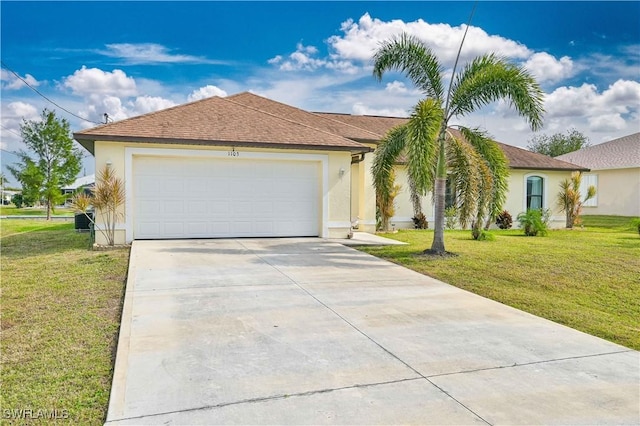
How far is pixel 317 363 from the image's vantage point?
4434 millimetres

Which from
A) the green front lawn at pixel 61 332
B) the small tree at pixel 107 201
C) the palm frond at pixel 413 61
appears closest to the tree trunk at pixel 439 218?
the palm frond at pixel 413 61

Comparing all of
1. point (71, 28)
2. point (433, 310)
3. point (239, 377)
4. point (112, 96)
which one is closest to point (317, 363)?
point (239, 377)

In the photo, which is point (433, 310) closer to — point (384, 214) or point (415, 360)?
point (415, 360)

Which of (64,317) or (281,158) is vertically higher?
(281,158)

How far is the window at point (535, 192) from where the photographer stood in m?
22.2

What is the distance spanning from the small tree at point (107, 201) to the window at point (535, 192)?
60.6 ft

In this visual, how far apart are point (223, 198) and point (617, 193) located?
26.2m

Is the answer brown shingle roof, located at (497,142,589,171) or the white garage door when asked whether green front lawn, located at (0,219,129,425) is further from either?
brown shingle roof, located at (497,142,589,171)

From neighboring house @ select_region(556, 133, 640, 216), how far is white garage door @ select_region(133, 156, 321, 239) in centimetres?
2313

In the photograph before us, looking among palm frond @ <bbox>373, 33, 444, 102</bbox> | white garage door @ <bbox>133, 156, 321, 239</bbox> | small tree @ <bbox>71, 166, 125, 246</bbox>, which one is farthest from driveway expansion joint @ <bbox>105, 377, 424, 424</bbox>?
white garage door @ <bbox>133, 156, 321, 239</bbox>

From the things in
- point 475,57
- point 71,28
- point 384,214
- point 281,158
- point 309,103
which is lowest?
point 384,214

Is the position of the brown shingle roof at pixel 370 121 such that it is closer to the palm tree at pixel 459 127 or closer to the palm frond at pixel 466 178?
the palm tree at pixel 459 127

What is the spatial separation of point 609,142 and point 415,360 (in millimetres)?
35646

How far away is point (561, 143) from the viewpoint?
5578 cm
